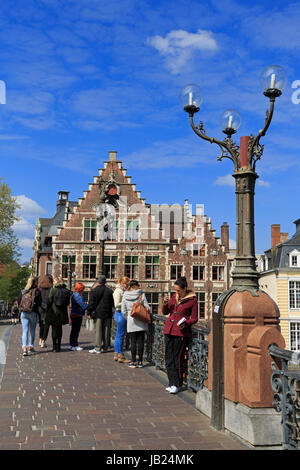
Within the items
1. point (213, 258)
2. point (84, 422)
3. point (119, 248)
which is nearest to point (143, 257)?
point (119, 248)

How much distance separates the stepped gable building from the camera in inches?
1667

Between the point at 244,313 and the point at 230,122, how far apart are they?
312 cm

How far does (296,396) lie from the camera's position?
13.5 feet

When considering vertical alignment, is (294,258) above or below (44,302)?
above

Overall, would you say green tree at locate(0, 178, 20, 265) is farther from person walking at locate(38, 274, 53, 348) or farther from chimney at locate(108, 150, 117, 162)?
person walking at locate(38, 274, 53, 348)

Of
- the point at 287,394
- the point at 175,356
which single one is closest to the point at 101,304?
the point at 175,356

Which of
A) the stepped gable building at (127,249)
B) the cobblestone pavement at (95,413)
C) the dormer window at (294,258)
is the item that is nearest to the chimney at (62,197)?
the stepped gable building at (127,249)

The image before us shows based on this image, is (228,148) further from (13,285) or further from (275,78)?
(13,285)

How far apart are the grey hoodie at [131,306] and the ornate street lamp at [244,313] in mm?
3964

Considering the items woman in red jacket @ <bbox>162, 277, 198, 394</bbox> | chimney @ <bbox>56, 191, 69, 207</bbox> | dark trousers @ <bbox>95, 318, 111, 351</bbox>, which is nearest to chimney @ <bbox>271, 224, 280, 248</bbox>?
chimney @ <bbox>56, 191, 69, 207</bbox>

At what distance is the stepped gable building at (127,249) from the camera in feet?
139

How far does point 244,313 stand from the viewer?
515 cm
